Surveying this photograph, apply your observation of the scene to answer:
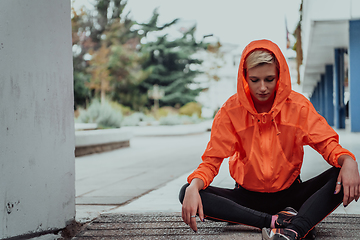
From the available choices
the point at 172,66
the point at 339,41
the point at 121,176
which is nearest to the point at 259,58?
the point at 121,176

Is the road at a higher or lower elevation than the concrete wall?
lower

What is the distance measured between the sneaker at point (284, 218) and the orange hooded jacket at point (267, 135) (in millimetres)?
141

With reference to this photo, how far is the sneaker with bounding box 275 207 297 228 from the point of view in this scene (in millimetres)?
2043

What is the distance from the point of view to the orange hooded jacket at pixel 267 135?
216 cm

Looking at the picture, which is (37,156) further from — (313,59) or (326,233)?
(313,59)

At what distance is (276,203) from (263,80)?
2.55 ft

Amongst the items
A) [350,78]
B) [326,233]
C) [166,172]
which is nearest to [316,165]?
[166,172]

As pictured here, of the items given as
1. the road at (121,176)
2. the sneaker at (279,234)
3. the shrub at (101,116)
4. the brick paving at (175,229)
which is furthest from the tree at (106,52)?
the sneaker at (279,234)

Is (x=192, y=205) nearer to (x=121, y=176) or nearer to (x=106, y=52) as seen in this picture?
(x=121, y=176)

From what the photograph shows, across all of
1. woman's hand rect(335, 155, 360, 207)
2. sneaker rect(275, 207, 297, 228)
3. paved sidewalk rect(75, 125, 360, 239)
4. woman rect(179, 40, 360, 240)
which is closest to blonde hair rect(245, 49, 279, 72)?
woman rect(179, 40, 360, 240)

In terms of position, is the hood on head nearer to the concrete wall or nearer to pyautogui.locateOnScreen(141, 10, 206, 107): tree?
the concrete wall

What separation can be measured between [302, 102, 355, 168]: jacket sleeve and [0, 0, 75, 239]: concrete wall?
157 cm

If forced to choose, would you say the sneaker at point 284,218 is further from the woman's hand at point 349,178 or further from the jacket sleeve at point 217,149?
the jacket sleeve at point 217,149

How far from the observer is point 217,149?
2193mm
